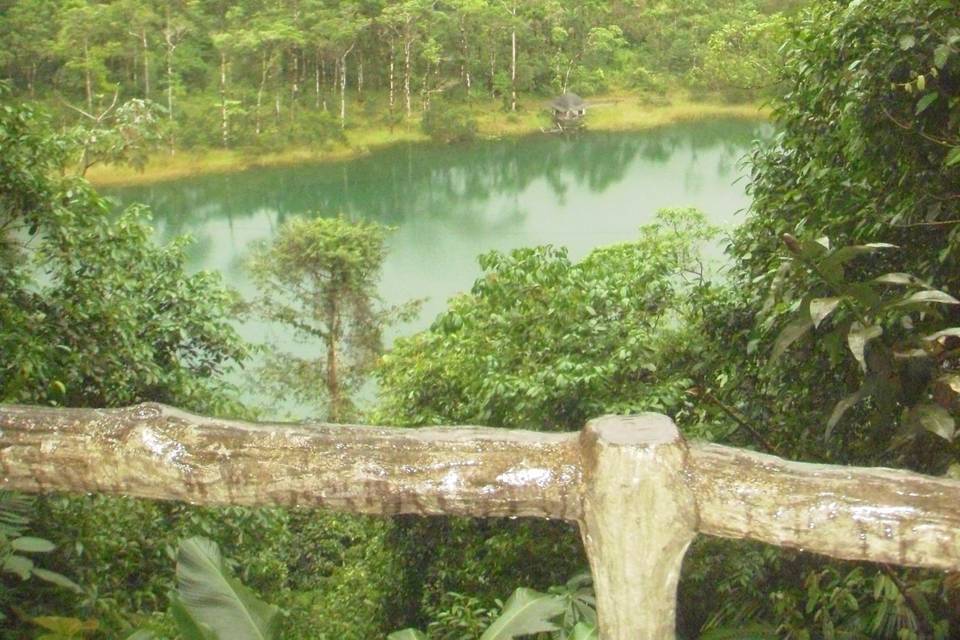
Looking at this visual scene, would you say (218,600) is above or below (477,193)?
above

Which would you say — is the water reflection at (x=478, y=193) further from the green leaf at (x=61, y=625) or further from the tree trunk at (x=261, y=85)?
the green leaf at (x=61, y=625)

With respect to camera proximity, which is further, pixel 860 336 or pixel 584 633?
pixel 860 336

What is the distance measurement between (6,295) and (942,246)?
2894mm

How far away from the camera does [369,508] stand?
1.10 metres

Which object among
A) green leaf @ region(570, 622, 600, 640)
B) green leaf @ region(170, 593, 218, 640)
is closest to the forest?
green leaf @ region(170, 593, 218, 640)

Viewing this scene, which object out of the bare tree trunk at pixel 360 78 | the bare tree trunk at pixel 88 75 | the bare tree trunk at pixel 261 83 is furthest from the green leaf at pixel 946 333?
the bare tree trunk at pixel 360 78

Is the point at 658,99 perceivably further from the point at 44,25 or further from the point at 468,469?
the point at 468,469

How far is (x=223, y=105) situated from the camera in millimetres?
15164

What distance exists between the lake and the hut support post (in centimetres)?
1126

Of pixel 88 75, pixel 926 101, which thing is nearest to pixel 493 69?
pixel 88 75

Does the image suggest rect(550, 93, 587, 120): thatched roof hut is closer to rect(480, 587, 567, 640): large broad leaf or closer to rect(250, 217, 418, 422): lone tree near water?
rect(250, 217, 418, 422): lone tree near water

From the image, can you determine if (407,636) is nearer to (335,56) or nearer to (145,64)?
(145,64)

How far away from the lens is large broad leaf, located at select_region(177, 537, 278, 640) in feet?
4.59

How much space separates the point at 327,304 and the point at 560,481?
835cm
